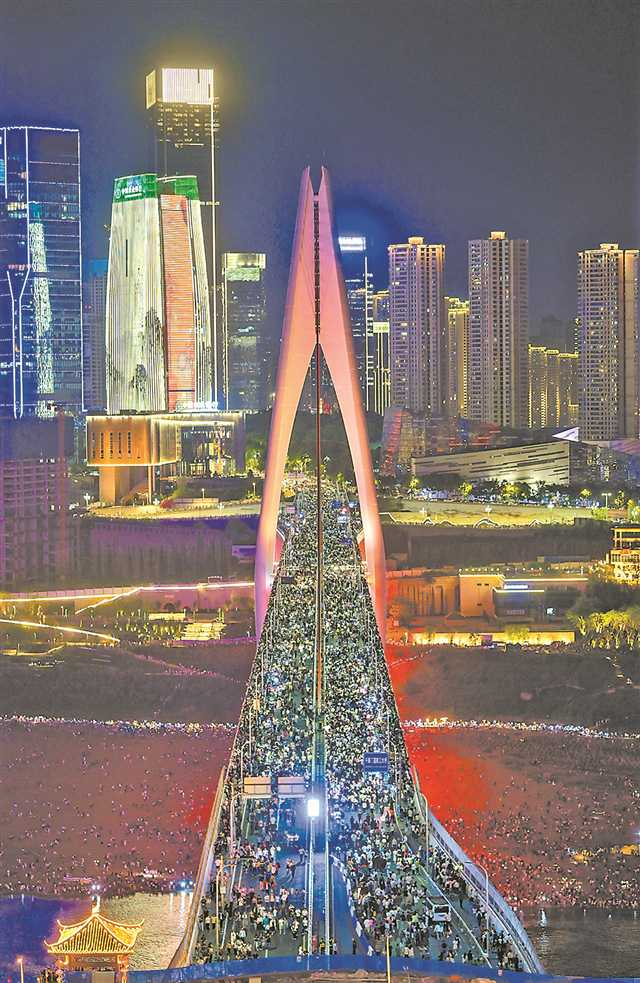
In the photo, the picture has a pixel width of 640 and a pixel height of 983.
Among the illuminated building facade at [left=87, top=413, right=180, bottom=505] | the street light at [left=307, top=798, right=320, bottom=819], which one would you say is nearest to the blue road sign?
the street light at [left=307, top=798, right=320, bottom=819]

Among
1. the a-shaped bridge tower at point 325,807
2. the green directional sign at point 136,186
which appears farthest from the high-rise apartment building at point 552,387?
the green directional sign at point 136,186

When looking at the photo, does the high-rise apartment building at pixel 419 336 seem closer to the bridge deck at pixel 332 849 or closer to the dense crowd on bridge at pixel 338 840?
the dense crowd on bridge at pixel 338 840

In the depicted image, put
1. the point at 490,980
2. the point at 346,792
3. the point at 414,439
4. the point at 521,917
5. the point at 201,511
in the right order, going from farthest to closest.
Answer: the point at 414,439
the point at 201,511
the point at 521,917
the point at 346,792
the point at 490,980

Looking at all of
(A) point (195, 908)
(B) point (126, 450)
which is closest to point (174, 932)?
(A) point (195, 908)

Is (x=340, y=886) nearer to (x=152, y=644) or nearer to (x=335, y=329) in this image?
(x=335, y=329)

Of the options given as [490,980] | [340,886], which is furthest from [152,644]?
[490,980]
